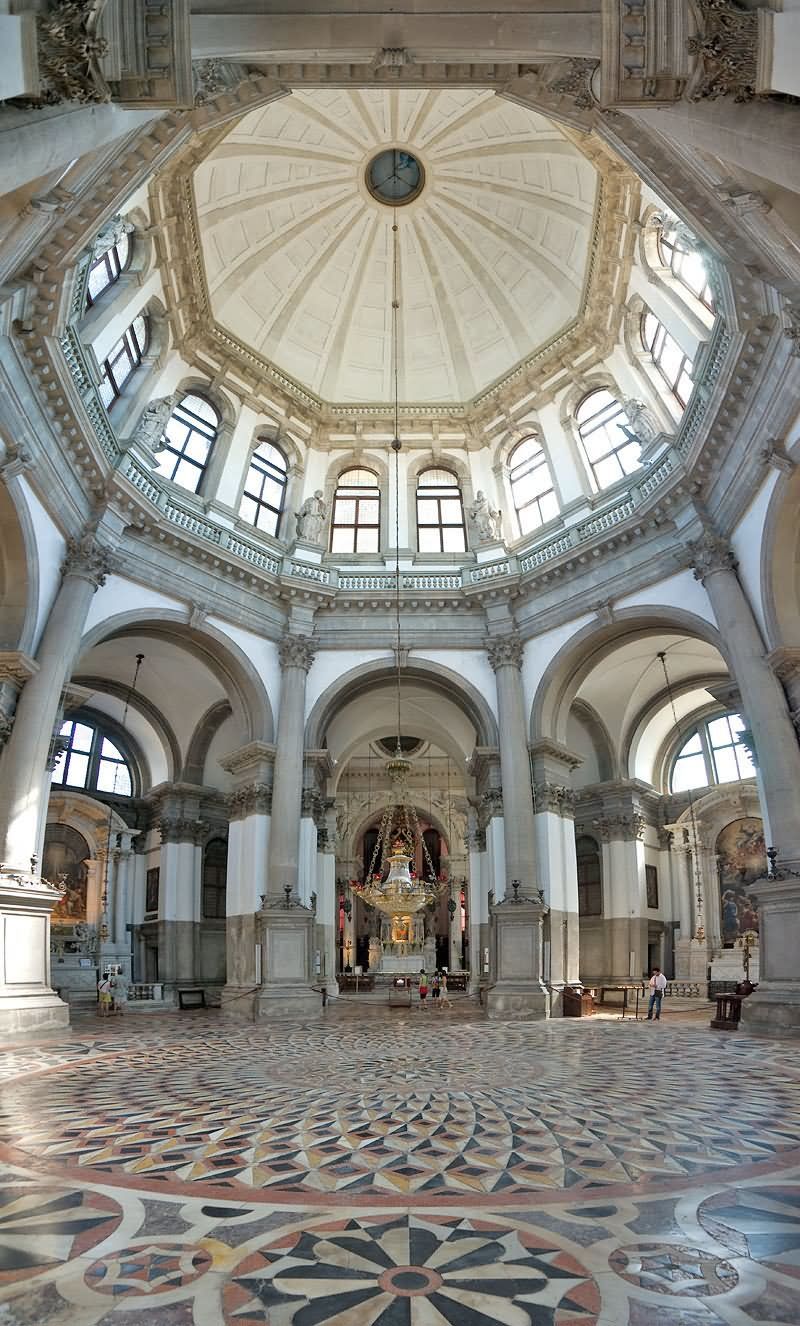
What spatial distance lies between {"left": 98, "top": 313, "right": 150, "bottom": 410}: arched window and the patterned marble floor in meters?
15.1

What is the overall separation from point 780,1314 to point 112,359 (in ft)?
67.9

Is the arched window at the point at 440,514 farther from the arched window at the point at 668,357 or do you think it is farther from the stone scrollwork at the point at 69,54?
the stone scrollwork at the point at 69,54

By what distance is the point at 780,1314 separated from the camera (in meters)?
3.17

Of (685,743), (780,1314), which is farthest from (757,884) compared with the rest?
(685,743)

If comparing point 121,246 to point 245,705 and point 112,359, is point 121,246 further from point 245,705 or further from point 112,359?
point 245,705

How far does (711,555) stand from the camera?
16.4 metres

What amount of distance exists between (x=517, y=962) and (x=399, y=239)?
70.3 ft

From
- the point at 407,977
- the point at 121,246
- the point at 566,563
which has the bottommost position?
the point at 407,977

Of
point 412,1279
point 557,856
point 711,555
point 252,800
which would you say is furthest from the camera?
point 252,800

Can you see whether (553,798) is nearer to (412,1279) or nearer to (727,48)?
(727,48)

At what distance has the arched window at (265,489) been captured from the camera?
2342 cm

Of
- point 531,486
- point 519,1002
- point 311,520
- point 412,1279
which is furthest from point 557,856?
point 412,1279

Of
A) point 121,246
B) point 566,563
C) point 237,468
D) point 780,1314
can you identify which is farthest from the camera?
point 237,468

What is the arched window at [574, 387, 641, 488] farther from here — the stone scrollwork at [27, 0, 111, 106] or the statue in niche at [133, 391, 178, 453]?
the stone scrollwork at [27, 0, 111, 106]
